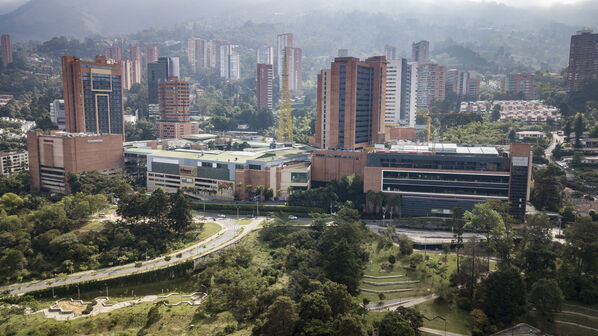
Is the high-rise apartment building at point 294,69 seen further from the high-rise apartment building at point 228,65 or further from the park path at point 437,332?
the park path at point 437,332

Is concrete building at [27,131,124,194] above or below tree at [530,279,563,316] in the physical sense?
above

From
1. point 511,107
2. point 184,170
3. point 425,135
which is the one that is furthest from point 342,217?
point 511,107

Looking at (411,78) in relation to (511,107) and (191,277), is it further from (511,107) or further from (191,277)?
(191,277)

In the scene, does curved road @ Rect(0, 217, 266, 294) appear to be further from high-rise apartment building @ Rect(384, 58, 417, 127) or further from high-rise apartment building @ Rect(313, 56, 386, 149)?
high-rise apartment building @ Rect(384, 58, 417, 127)

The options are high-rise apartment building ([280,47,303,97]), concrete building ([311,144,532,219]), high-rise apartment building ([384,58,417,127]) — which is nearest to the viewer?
concrete building ([311,144,532,219])

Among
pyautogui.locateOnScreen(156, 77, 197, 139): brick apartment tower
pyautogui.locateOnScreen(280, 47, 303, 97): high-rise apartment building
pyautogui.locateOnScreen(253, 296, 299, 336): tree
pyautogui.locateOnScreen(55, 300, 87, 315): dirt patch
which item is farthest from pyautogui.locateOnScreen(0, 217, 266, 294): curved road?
pyautogui.locateOnScreen(280, 47, 303, 97): high-rise apartment building

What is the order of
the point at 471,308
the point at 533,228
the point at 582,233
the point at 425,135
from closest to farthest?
1. the point at 471,308
2. the point at 582,233
3. the point at 533,228
4. the point at 425,135

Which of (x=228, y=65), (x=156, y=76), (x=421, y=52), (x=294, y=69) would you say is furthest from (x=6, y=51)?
(x=421, y=52)
